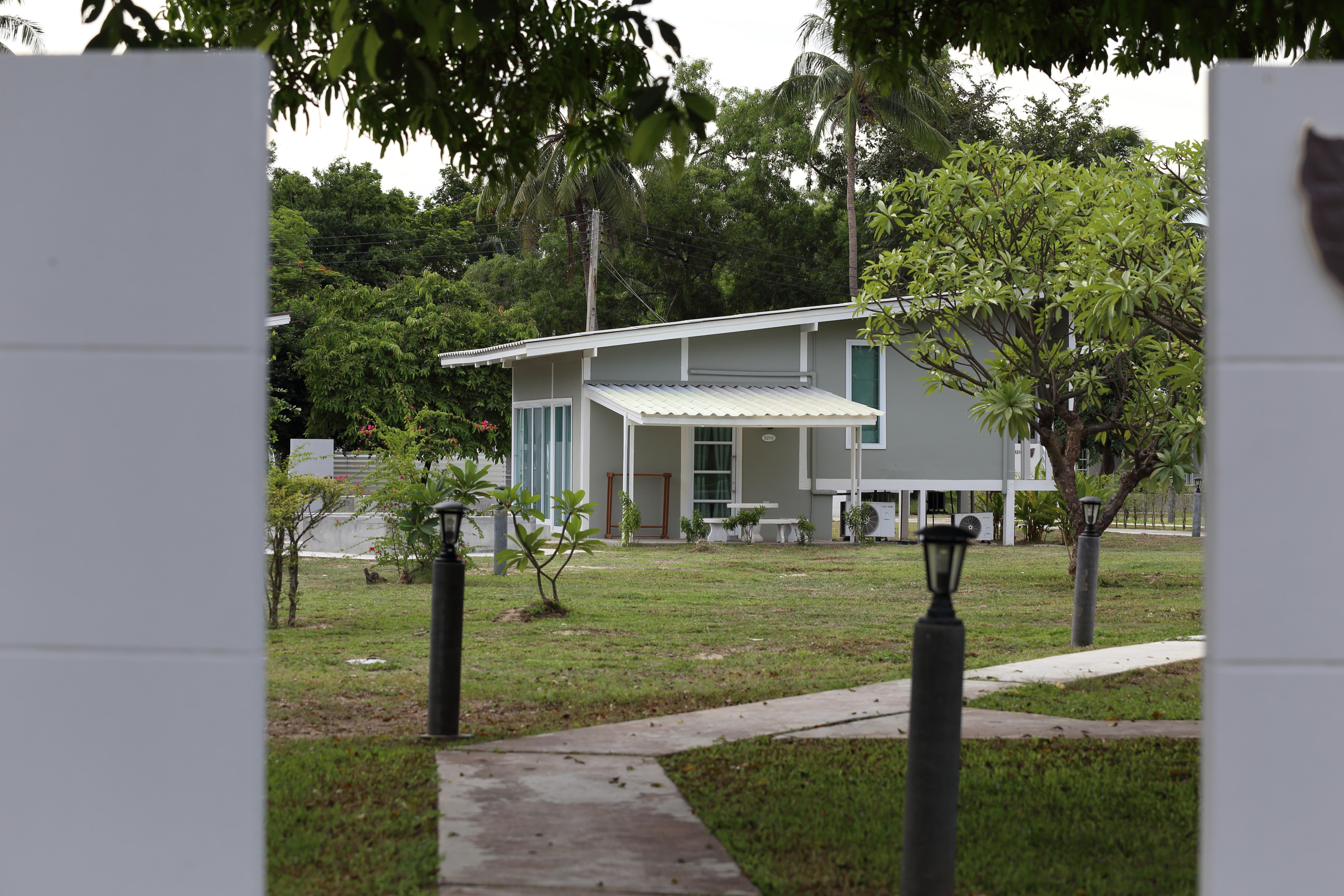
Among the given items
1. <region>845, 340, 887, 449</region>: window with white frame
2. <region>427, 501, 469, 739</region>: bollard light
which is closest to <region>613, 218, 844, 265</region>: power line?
<region>845, 340, 887, 449</region>: window with white frame

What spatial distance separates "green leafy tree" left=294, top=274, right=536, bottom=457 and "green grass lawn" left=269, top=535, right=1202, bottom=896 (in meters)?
12.2

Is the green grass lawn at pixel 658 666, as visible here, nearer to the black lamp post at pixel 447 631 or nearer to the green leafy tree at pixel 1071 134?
the black lamp post at pixel 447 631

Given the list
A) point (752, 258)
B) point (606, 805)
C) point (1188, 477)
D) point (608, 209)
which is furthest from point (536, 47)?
point (752, 258)

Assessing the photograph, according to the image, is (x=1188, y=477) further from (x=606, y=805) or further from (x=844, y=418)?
(x=606, y=805)

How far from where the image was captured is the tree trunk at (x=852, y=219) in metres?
31.5

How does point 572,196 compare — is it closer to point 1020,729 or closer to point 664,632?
point 664,632

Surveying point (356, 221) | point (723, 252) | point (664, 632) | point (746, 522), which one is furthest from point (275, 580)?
point (356, 221)

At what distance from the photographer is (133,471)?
316 centimetres

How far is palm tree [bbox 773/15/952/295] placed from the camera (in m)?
31.1

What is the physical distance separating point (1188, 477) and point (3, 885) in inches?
513

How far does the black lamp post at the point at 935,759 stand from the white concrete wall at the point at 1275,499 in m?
1.11

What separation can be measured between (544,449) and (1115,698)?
1668 centimetres

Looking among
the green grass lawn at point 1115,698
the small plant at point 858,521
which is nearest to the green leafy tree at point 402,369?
the small plant at point 858,521

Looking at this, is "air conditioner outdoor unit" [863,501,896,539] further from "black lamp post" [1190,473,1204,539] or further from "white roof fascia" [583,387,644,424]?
"black lamp post" [1190,473,1204,539]
